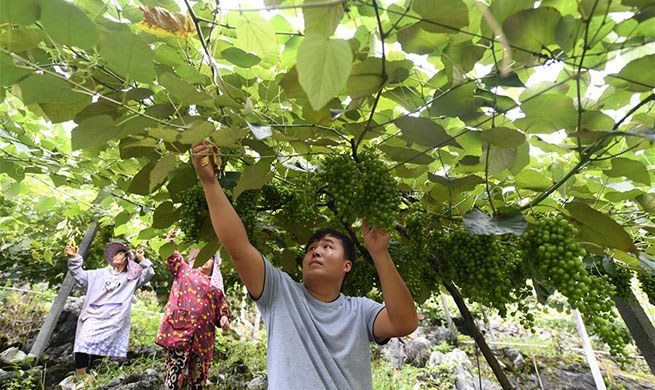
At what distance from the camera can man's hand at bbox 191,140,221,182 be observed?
974 millimetres

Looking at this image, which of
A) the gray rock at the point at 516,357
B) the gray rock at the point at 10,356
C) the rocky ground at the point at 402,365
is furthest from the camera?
the gray rock at the point at 516,357

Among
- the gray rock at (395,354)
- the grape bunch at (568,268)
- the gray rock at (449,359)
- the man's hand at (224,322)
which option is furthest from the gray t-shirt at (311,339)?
the gray rock at (395,354)

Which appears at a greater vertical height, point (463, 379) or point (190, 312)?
point (190, 312)

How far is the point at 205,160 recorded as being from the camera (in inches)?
39.6

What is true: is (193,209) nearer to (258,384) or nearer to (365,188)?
(365,188)

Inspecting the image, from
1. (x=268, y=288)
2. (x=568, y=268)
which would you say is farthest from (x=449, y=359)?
(x=568, y=268)

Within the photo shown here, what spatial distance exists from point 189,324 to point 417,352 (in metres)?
4.16

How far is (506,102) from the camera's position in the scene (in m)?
0.89

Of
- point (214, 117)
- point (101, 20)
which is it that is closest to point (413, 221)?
point (214, 117)

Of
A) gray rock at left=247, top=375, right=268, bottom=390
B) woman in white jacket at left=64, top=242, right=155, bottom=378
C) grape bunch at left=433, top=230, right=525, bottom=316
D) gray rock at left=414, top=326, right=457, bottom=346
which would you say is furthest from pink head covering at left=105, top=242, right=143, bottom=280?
gray rock at left=414, top=326, right=457, bottom=346

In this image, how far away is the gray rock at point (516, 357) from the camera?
17.9 feet

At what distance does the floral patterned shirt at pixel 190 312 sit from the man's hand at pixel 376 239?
2.07 meters

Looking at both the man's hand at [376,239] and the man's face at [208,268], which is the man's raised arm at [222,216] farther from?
the man's face at [208,268]

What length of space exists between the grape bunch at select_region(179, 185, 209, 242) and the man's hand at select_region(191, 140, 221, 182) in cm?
15
